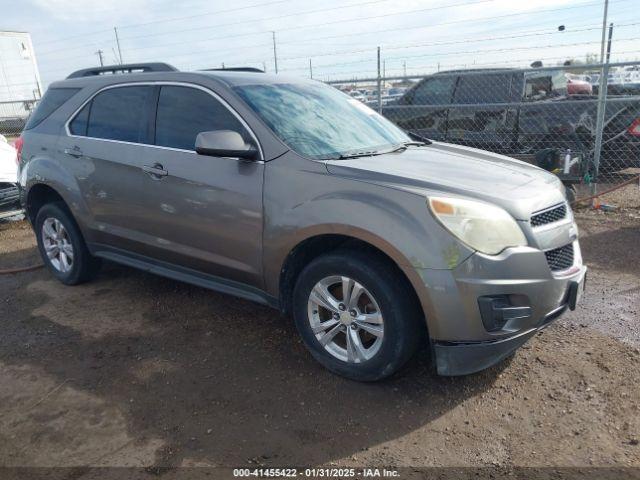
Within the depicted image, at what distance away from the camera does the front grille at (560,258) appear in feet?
9.48

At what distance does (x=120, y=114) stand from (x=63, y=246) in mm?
1490

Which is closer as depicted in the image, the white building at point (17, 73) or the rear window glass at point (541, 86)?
the rear window glass at point (541, 86)

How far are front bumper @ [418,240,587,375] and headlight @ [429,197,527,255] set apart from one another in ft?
0.18

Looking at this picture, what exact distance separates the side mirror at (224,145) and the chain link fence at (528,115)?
5.39 meters

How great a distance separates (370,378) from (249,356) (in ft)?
2.94

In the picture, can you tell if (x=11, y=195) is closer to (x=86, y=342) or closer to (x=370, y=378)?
(x=86, y=342)

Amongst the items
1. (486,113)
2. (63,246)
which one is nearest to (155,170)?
(63,246)

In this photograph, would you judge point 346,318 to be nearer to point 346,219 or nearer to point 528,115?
point 346,219

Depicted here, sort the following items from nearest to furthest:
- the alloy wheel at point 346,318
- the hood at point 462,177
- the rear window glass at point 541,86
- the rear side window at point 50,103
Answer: the hood at point 462,177 < the alloy wheel at point 346,318 < the rear side window at point 50,103 < the rear window glass at point 541,86

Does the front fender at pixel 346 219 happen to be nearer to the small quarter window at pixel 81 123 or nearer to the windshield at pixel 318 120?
the windshield at pixel 318 120

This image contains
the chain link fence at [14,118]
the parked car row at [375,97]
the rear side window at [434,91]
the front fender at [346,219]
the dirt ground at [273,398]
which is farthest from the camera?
the chain link fence at [14,118]

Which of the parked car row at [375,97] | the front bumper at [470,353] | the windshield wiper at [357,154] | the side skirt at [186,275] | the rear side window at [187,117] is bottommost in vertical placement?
the front bumper at [470,353]

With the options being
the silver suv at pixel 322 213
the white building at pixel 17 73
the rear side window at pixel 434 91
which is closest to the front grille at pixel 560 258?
the silver suv at pixel 322 213

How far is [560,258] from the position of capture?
2984 mm
